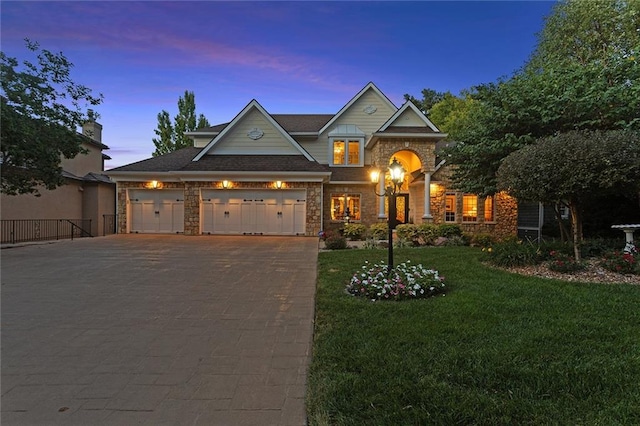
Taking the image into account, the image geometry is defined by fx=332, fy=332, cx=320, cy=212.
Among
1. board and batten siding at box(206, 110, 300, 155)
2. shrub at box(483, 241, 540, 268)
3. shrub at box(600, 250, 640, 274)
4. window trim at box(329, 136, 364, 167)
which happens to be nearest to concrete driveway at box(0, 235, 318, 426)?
shrub at box(483, 241, 540, 268)

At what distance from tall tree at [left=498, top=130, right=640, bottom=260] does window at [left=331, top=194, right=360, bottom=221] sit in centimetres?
1146

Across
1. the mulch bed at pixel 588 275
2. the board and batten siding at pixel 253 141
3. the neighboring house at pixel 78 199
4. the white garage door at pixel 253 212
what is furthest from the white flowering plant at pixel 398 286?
the neighboring house at pixel 78 199

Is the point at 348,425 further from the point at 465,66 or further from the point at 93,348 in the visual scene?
the point at 465,66

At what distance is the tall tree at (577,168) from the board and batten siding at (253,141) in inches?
498

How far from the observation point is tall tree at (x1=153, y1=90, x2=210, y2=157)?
31.0 meters

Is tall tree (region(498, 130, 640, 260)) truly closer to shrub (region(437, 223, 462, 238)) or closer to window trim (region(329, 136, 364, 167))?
shrub (region(437, 223, 462, 238))

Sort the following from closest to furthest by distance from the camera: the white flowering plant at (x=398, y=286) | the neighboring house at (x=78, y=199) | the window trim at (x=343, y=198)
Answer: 1. the white flowering plant at (x=398, y=286)
2. the neighboring house at (x=78, y=199)
3. the window trim at (x=343, y=198)

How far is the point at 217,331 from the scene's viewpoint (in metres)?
4.36

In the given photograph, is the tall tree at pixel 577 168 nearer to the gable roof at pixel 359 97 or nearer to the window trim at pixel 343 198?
the window trim at pixel 343 198

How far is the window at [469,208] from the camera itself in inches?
687

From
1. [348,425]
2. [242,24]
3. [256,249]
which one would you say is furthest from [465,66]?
[348,425]

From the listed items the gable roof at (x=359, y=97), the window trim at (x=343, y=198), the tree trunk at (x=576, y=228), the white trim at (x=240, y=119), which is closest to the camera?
the tree trunk at (x=576, y=228)

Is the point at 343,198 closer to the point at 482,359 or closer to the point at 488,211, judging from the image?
the point at 488,211

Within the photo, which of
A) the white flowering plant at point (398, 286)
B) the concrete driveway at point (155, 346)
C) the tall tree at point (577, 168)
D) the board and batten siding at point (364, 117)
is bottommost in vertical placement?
the concrete driveway at point (155, 346)
